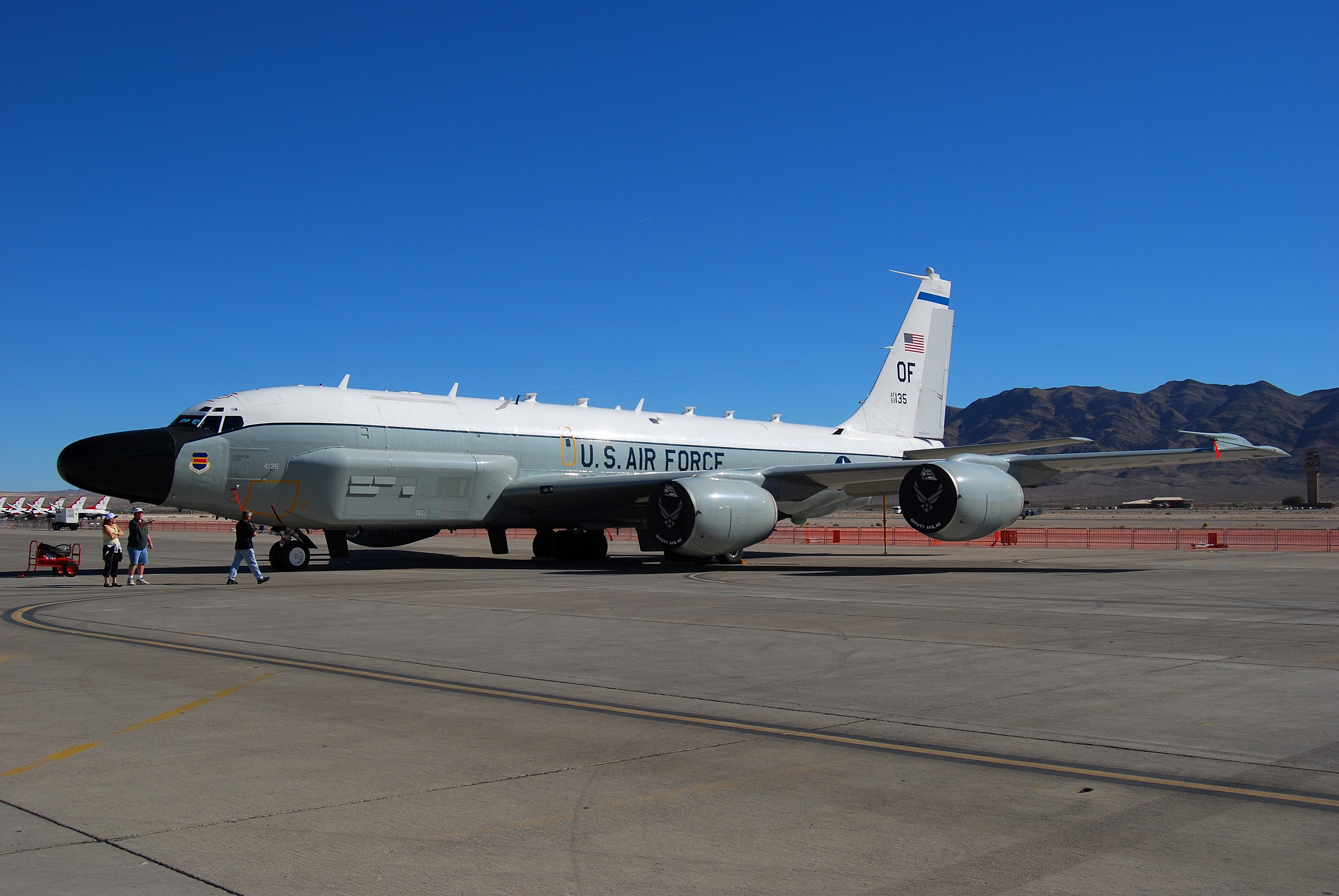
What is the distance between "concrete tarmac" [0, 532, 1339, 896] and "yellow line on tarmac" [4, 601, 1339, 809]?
33 millimetres

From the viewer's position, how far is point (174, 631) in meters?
12.2

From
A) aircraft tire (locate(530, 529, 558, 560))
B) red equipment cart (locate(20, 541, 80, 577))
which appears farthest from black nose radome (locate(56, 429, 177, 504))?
aircraft tire (locate(530, 529, 558, 560))

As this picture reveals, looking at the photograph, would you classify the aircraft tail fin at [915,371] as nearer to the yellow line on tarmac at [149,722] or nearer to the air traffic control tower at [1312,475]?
the yellow line on tarmac at [149,722]

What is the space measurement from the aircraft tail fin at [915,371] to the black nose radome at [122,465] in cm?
2019

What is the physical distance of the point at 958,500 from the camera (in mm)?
21766

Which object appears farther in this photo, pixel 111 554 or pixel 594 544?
pixel 594 544

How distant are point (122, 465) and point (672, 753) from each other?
17.4 m

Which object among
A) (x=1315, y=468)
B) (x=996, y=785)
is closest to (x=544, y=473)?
(x=996, y=785)

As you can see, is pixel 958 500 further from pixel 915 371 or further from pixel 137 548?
pixel 137 548

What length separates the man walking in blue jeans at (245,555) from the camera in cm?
1988

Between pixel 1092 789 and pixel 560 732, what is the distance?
127 inches

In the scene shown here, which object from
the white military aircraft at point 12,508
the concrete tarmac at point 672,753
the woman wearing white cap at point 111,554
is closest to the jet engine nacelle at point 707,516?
the concrete tarmac at point 672,753

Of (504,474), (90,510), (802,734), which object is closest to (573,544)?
(504,474)

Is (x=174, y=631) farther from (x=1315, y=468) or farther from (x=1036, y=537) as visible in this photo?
(x=1315, y=468)
